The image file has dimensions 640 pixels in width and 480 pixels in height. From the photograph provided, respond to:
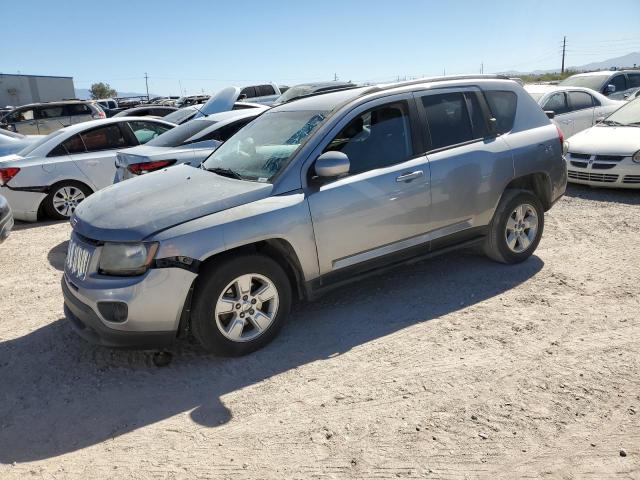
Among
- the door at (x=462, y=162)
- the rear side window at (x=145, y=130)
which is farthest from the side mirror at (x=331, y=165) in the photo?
the rear side window at (x=145, y=130)

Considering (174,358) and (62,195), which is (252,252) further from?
(62,195)

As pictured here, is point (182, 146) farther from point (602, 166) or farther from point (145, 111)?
point (145, 111)

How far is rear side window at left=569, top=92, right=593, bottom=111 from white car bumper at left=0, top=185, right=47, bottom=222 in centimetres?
1000

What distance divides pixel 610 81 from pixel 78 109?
16849 mm

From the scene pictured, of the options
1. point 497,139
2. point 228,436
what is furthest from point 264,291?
point 497,139

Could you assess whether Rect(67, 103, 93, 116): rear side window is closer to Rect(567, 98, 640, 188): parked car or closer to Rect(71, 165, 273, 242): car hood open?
Rect(567, 98, 640, 188): parked car

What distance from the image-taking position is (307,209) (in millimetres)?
3801

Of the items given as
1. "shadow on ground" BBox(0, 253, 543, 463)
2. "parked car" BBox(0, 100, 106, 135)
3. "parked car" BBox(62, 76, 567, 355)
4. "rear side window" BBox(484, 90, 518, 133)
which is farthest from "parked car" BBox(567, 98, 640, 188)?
"parked car" BBox(0, 100, 106, 135)

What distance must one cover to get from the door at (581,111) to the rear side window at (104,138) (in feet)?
28.2

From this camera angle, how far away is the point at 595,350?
11.8ft

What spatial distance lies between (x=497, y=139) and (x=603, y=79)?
11281mm

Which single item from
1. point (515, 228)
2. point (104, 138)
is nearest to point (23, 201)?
point (104, 138)

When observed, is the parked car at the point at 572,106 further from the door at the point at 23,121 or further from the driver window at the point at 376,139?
the door at the point at 23,121

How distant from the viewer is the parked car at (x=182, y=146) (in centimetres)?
650
